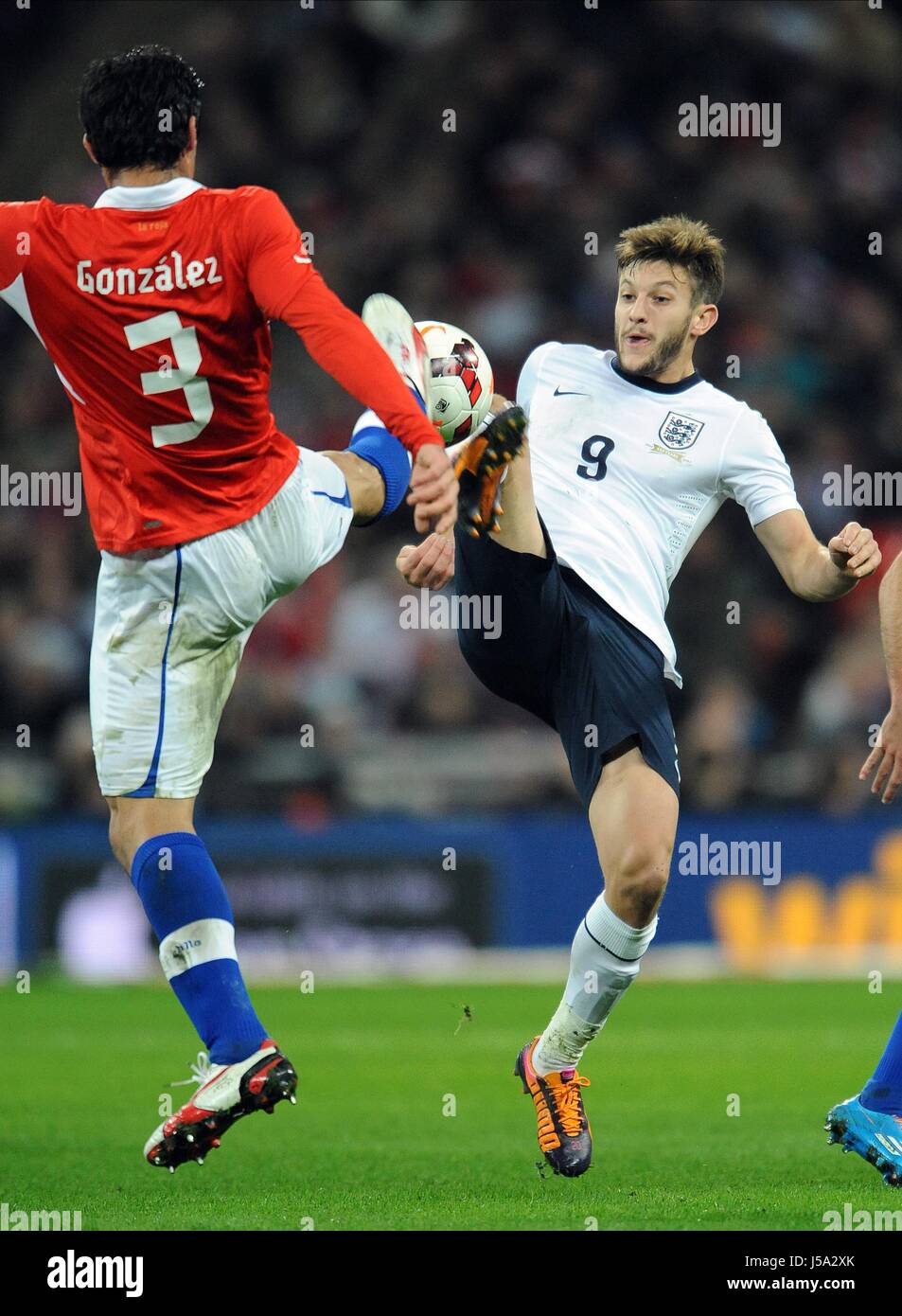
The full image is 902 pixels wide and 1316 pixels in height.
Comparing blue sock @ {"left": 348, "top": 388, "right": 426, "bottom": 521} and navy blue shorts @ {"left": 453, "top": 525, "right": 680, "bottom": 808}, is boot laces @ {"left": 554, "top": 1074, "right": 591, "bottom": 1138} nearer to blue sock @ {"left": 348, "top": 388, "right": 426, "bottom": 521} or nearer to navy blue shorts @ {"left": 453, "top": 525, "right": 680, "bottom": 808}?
navy blue shorts @ {"left": 453, "top": 525, "right": 680, "bottom": 808}

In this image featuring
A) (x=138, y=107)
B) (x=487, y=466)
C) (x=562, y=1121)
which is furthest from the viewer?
(x=562, y=1121)

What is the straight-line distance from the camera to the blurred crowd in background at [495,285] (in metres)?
12.1

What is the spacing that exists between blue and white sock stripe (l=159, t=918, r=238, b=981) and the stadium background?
6692mm

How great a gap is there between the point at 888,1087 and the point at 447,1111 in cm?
208

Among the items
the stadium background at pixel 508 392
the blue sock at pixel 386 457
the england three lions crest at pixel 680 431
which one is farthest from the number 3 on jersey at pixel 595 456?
the stadium background at pixel 508 392

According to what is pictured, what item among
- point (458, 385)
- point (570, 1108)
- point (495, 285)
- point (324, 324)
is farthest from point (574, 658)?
point (495, 285)

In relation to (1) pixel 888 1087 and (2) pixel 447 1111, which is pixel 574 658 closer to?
(1) pixel 888 1087

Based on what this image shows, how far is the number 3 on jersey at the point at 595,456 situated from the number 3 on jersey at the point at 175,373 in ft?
5.31

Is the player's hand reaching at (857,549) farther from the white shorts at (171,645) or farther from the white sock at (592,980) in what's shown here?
the white shorts at (171,645)

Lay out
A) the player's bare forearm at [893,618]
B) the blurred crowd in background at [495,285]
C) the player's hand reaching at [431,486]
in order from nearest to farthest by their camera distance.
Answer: the player's hand reaching at [431,486] < the player's bare forearm at [893,618] < the blurred crowd in background at [495,285]

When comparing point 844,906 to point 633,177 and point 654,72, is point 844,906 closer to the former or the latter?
point 633,177

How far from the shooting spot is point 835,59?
51.0 feet

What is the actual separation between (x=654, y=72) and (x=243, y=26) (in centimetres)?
345

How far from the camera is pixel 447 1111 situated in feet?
22.1
